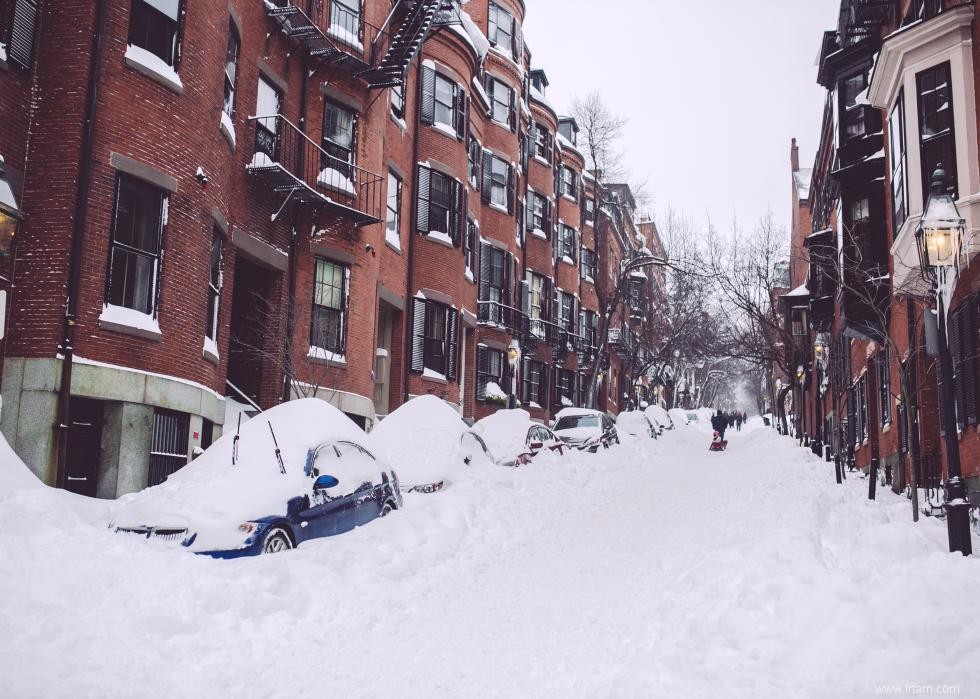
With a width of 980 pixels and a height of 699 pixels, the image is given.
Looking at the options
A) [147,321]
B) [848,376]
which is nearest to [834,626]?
[147,321]

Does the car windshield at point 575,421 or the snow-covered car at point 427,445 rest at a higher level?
A: the car windshield at point 575,421

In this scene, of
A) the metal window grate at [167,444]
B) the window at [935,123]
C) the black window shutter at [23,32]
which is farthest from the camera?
the window at [935,123]

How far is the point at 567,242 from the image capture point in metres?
42.0

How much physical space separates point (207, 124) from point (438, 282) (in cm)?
1083

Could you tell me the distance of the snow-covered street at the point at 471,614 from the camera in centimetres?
536

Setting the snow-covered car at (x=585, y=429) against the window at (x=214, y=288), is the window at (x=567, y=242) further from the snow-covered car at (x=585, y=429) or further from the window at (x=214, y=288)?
the window at (x=214, y=288)

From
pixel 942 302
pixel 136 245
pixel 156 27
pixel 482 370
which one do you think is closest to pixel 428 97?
pixel 482 370

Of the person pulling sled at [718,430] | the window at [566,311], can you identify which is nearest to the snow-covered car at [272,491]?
the person pulling sled at [718,430]

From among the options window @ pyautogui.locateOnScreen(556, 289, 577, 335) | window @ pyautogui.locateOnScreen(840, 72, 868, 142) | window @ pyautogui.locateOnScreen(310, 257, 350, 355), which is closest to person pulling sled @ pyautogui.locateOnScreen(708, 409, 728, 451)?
window @ pyautogui.locateOnScreen(556, 289, 577, 335)

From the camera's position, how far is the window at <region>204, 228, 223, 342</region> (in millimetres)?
15594

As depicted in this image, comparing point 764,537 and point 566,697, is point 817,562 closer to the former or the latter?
point 764,537

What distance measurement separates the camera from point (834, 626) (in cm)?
572

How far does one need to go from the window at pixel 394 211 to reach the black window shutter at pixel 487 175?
7975 mm

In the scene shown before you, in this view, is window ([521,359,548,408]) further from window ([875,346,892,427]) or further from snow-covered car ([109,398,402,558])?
snow-covered car ([109,398,402,558])
